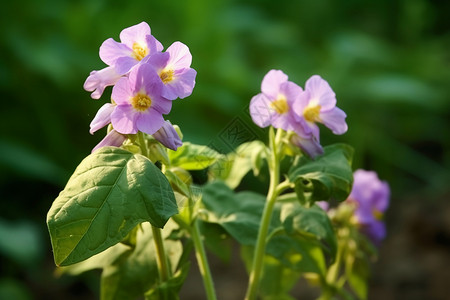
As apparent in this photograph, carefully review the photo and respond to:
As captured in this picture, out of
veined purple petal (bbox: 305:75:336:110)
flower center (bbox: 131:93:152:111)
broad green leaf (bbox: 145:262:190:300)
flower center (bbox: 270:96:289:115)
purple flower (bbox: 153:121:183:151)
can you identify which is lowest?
broad green leaf (bbox: 145:262:190:300)

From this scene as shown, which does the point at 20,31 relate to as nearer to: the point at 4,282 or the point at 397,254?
the point at 4,282

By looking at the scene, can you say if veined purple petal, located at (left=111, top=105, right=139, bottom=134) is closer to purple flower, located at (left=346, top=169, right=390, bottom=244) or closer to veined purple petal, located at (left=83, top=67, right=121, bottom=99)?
veined purple petal, located at (left=83, top=67, right=121, bottom=99)

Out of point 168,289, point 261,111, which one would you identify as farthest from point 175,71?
point 168,289

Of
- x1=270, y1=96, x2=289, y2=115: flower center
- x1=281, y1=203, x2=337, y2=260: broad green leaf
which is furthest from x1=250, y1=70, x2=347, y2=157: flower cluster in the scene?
x1=281, y1=203, x2=337, y2=260: broad green leaf

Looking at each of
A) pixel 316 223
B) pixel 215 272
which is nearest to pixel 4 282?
pixel 215 272

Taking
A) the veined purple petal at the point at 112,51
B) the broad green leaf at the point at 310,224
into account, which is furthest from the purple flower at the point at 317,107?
the veined purple petal at the point at 112,51

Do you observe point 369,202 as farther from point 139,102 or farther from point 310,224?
point 139,102
